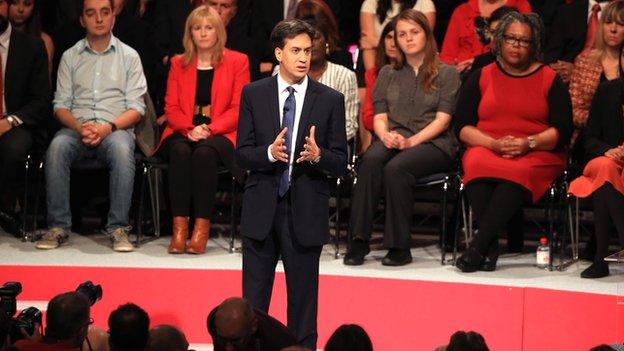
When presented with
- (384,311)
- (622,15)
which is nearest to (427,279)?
(384,311)

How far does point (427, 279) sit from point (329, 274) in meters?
0.51

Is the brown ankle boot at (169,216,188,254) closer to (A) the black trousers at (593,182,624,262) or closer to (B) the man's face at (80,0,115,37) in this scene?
(B) the man's face at (80,0,115,37)

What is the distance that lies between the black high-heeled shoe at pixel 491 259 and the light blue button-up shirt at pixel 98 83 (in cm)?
227

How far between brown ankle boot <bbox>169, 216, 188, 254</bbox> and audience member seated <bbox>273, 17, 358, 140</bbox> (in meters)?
1.04

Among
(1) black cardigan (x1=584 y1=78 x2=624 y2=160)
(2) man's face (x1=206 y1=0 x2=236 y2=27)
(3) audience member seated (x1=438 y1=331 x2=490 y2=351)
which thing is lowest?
(3) audience member seated (x1=438 y1=331 x2=490 y2=351)

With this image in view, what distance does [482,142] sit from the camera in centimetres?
730

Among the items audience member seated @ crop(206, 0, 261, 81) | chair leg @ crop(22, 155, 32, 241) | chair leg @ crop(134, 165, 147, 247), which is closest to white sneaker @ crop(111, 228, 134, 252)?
chair leg @ crop(134, 165, 147, 247)

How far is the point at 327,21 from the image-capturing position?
26.6 ft

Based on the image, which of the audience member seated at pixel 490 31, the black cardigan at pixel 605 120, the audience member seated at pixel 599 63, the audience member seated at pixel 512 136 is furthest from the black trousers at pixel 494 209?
the audience member seated at pixel 490 31

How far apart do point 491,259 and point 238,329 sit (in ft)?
9.72

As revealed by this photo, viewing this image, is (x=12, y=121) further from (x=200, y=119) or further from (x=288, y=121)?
(x=288, y=121)

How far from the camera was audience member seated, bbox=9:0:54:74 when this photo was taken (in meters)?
8.37

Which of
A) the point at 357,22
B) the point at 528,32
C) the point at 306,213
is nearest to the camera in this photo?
the point at 306,213

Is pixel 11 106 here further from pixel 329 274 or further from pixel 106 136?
pixel 329 274
